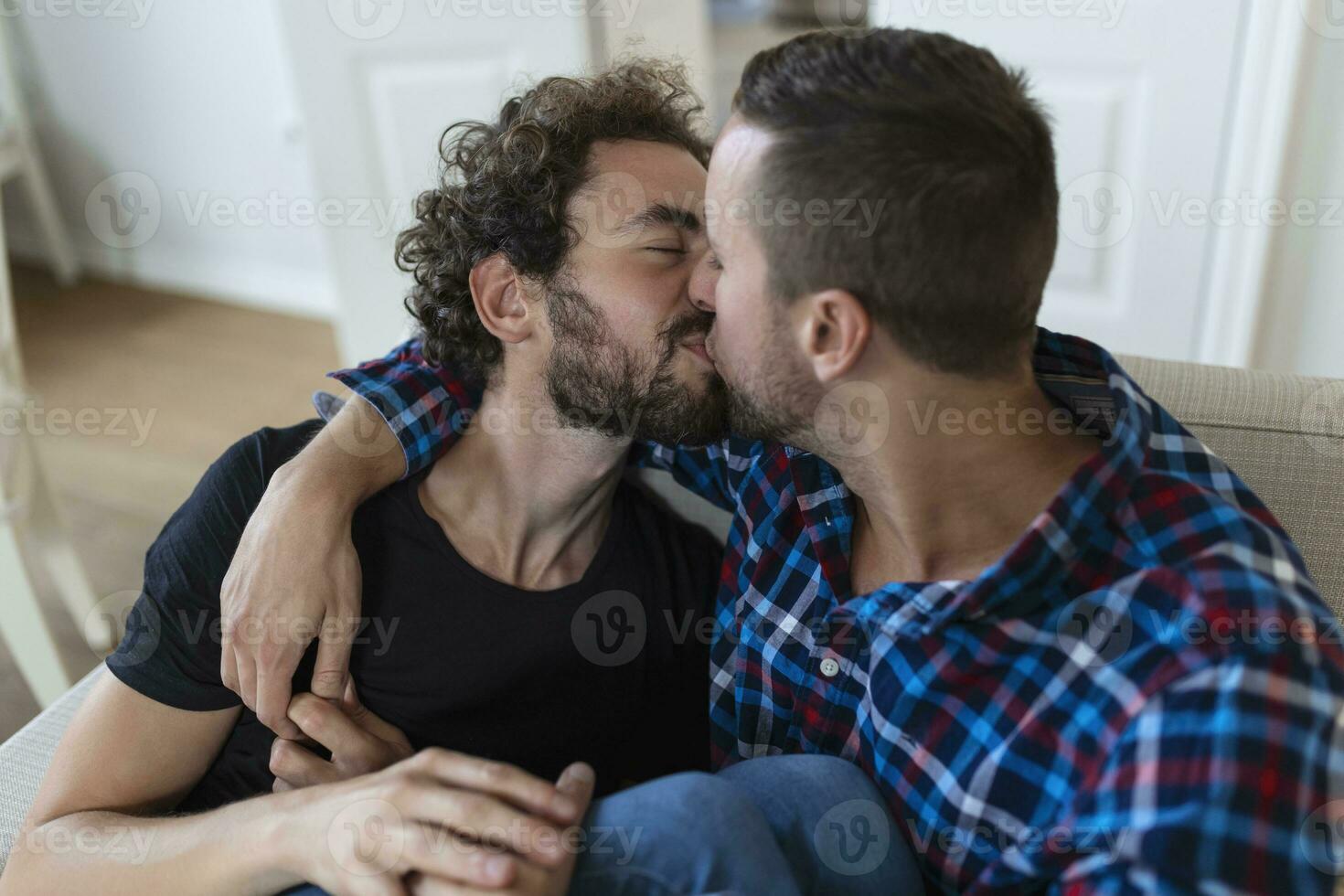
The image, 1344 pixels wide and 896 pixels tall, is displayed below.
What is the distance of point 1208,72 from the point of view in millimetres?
2102

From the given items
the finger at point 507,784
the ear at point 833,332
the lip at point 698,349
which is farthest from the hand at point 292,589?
the ear at point 833,332

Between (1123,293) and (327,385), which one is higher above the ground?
(1123,293)

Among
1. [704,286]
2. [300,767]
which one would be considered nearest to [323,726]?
[300,767]

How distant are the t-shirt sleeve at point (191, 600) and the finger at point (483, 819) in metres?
0.28

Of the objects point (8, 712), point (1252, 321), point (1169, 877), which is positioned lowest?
point (8, 712)

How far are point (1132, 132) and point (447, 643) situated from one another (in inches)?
67.3

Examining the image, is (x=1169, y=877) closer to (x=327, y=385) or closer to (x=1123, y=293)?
(x=1123, y=293)

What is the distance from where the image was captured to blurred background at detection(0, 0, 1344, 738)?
6.80ft

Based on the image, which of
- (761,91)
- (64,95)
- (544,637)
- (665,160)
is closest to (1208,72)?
(665,160)

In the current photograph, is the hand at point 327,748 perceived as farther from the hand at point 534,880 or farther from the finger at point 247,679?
the hand at point 534,880

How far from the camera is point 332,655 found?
42.2 inches

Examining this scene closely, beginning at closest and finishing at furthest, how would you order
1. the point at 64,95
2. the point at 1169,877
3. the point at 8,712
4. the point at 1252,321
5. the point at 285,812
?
the point at 1169,877 < the point at 285,812 < the point at 8,712 < the point at 1252,321 < the point at 64,95

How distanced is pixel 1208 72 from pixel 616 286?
1457 mm

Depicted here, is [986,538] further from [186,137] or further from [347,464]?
[186,137]
